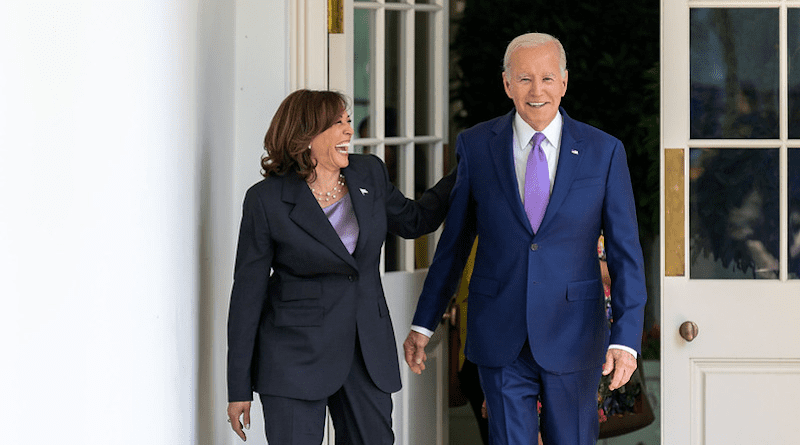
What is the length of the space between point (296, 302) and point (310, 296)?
39mm

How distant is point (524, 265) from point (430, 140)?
104 centimetres

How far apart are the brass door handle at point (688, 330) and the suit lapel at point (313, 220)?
1461mm

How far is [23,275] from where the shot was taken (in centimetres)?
120

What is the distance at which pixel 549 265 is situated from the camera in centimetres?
270

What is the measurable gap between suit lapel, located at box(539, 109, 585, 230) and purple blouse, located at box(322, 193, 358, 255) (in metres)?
0.50

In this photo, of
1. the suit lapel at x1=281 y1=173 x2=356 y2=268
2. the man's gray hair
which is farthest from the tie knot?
the suit lapel at x1=281 y1=173 x2=356 y2=268

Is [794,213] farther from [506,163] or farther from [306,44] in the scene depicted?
[306,44]

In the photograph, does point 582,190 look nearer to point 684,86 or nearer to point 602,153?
point 602,153

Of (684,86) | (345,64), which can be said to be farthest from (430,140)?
(684,86)

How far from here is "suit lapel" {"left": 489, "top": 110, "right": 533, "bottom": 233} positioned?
8.93 ft

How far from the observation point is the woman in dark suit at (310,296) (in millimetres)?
2498

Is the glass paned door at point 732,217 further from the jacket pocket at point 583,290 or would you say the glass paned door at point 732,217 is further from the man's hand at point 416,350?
the man's hand at point 416,350

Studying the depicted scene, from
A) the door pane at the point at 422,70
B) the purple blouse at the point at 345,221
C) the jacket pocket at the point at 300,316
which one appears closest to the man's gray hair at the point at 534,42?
the purple blouse at the point at 345,221

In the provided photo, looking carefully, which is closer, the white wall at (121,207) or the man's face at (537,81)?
the white wall at (121,207)
